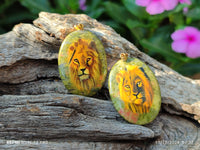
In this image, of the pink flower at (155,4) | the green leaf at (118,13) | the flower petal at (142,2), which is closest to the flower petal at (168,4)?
the pink flower at (155,4)

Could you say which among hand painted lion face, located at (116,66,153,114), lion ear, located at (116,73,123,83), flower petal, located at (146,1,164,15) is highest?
flower petal, located at (146,1,164,15)

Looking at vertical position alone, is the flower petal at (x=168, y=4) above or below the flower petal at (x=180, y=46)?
above

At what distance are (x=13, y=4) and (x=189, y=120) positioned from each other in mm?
2446

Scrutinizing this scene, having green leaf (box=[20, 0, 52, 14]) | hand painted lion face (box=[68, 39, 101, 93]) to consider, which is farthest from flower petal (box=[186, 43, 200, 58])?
green leaf (box=[20, 0, 52, 14])

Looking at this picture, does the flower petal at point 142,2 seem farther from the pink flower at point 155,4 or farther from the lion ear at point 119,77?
the lion ear at point 119,77

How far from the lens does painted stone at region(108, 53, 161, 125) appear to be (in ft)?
4.95

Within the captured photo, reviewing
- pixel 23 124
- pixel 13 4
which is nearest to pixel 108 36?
pixel 23 124

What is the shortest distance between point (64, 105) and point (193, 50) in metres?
1.33

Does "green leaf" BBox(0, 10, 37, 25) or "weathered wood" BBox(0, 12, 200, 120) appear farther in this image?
"green leaf" BBox(0, 10, 37, 25)

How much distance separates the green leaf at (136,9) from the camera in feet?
8.12

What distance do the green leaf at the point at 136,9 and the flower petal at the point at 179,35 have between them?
0.91ft

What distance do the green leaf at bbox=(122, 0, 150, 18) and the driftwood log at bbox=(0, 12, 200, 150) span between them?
68 centimetres

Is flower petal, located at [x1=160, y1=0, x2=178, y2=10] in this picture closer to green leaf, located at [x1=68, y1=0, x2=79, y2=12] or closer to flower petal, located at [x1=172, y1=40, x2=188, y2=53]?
flower petal, located at [x1=172, y1=40, x2=188, y2=53]

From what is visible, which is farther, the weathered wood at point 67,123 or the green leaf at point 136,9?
the green leaf at point 136,9
